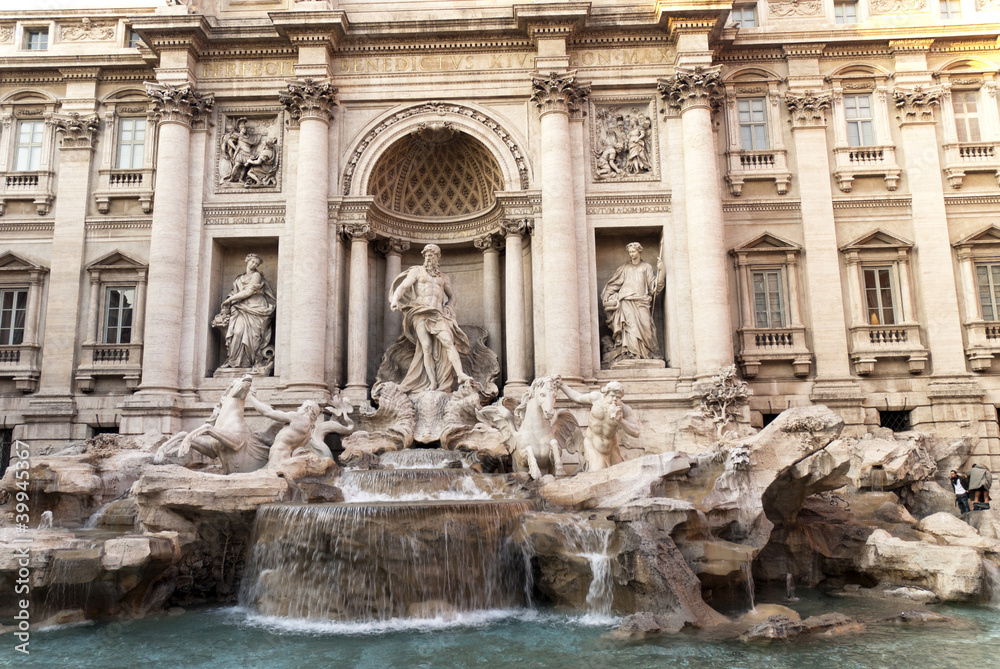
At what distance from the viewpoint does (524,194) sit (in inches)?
711

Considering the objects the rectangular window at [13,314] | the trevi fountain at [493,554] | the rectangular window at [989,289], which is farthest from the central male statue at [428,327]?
the rectangular window at [989,289]

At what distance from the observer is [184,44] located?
18484 millimetres

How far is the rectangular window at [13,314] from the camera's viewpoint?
19.1 metres

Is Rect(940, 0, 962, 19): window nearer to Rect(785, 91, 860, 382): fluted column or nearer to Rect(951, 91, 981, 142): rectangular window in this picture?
Rect(951, 91, 981, 142): rectangular window

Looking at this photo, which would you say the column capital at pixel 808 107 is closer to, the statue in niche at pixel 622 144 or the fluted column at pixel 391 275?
the statue in niche at pixel 622 144

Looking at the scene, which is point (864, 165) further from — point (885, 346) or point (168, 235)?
point (168, 235)

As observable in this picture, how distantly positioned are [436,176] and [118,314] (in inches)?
354

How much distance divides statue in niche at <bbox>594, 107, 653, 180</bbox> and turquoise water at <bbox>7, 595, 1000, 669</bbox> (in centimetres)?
1179

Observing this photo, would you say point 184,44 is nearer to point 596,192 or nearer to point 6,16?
point 6,16

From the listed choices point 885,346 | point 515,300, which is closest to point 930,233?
point 885,346

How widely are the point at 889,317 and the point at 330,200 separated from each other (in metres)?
14.3

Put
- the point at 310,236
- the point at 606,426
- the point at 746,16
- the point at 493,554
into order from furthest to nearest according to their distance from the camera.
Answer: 1. the point at 746,16
2. the point at 310,236
3. the point at 606,426
4. the point at 493,554

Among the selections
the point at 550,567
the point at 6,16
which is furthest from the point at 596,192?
the point at 6,16

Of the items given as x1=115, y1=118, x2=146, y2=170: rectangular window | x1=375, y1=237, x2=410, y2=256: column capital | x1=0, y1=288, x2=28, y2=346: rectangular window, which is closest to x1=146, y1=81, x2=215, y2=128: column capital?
x1=115, y1=118, x2=146, y2=170: rectangular window
